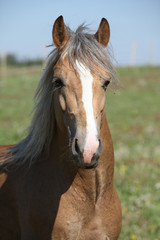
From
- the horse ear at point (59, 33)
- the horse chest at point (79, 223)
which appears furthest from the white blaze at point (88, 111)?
the horse chest at point (79, 223)

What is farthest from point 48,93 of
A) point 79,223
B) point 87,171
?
point 79,223

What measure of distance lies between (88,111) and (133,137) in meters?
7.43

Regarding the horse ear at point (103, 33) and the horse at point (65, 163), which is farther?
the horse ear at point (103, 33)

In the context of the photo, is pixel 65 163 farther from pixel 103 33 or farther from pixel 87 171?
pixel 103 33

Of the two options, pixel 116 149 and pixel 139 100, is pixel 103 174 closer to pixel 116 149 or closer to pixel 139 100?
pixel 116 149

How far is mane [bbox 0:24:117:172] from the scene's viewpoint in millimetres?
2691

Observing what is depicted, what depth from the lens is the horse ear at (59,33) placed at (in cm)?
276

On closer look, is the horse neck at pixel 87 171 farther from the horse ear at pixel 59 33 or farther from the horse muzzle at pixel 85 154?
the horse ear at pixel 59 33

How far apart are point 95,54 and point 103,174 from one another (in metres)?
1.06

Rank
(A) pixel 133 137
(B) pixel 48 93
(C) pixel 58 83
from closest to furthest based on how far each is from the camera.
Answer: (C) pixel 58 83
(B) pixel 48 93
(A) pixel 133 137

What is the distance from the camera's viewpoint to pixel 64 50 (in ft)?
9.07

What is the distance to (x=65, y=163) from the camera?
287 cm

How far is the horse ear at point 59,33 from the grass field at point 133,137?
0.67 meters

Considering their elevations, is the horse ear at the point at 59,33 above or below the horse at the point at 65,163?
above
